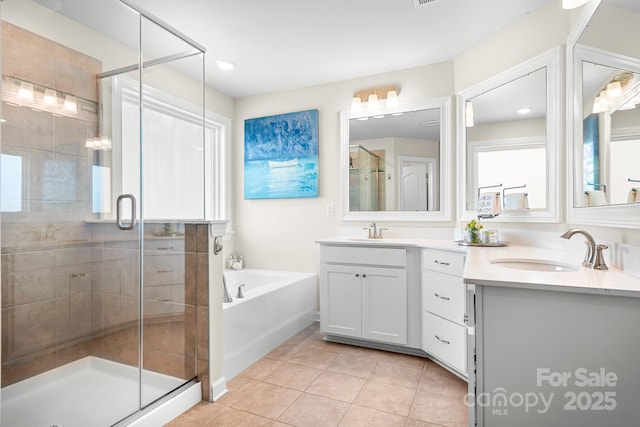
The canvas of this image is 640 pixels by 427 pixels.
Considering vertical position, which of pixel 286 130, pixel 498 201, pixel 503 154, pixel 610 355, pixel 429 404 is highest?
pixel 286 130

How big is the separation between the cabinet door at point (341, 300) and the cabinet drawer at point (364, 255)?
56 millimetres

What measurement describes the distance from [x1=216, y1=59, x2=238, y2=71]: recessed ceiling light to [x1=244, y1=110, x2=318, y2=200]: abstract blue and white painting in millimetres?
678

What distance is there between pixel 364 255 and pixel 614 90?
171 cm

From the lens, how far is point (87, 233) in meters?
1.83

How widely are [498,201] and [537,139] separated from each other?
0.47 metres

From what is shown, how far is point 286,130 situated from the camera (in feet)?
11.1

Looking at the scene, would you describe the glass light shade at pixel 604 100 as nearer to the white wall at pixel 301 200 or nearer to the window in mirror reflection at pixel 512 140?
the window in mirror reflection at pixel 512 140

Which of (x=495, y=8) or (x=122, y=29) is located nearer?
(x=122, y=29)

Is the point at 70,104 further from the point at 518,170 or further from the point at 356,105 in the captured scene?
the point at 518,170

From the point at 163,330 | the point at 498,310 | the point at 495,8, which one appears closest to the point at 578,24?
the point at 495,8

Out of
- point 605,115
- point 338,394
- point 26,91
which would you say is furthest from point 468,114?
point 26,91

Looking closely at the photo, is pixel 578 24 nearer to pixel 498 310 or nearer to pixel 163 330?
pixel 498 310

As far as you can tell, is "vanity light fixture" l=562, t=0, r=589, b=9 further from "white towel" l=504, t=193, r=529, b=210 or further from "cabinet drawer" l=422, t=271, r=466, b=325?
"cabinet drawer" l=422, t=271, r=466, b=325

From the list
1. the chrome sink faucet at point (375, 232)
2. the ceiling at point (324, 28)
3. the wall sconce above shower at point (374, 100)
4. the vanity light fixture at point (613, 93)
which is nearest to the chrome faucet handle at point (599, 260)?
the vanity light fixture at point (613, 93)
